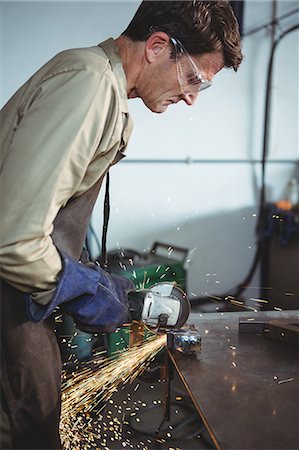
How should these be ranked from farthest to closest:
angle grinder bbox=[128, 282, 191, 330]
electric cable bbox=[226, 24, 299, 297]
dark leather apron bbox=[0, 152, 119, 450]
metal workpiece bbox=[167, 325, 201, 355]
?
1. electric cable bbox=[226, 24, 299, 297]
2. metal workpiece bbox=[167, 325, 201, 355]
3. angle grinder bbox=[128, 282, 191, 330]
4. dark leather apron bbox=[0, 152, 119, 450]

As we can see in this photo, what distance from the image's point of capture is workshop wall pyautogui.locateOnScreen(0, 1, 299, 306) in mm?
3807

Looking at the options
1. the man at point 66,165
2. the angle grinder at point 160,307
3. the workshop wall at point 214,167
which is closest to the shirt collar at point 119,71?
the man at point 66,165

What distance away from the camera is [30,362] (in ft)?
4.08

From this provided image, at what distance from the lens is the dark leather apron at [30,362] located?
122 centimetres

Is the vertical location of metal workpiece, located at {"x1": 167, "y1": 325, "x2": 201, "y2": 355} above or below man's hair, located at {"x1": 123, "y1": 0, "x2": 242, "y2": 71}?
below

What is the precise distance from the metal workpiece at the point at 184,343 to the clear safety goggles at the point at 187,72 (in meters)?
0.68

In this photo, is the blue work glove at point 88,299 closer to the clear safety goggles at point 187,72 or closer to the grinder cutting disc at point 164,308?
the grinder cutting disc at point 164,308

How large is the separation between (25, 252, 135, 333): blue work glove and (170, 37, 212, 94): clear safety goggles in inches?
20.1

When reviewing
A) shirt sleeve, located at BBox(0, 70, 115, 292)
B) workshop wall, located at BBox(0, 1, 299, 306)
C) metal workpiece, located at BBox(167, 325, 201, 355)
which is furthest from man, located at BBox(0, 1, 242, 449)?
workshop wall, located at BBox(0, 1, 299, 306)

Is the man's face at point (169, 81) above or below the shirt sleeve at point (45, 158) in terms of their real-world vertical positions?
above

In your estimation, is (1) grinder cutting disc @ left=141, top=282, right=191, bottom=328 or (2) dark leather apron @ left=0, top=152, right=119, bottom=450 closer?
(2) dark leather apron @ left=0, top=152, right=119, bottom=450

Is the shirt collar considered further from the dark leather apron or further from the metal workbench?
the metal workbench

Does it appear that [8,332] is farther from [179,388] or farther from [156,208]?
[156,208]

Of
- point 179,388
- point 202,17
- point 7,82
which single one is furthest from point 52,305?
point 7,82
